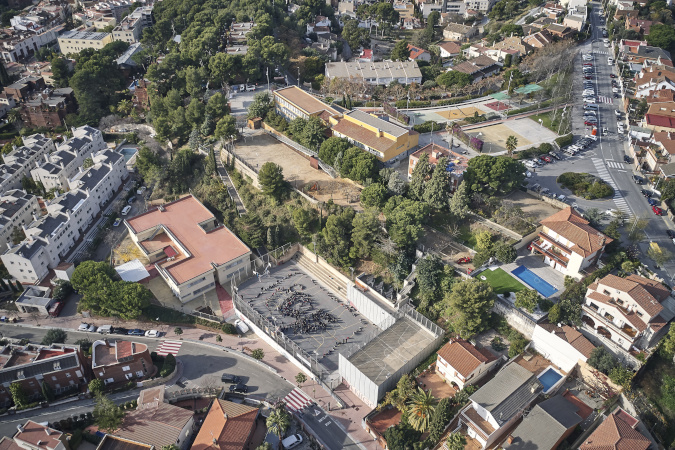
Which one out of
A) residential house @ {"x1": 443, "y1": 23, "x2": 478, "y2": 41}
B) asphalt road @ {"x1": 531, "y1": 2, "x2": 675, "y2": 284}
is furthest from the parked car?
residential house @ {"x1": 443, "y1": 23, "x2": 478, "y2": 41}

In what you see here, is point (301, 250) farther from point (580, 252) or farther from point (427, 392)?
point (580, 252)

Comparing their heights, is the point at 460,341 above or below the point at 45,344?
above

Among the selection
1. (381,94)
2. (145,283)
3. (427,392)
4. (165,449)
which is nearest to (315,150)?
(381,94)

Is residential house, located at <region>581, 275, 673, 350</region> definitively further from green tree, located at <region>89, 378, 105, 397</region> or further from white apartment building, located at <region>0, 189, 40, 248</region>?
white apartment building, located at <region>0, 189, 40, 248</region>

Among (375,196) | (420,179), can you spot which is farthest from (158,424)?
(420,179)

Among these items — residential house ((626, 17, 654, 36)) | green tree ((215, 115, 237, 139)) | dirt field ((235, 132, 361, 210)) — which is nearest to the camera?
dirt field ((235, 132, 361, 210))

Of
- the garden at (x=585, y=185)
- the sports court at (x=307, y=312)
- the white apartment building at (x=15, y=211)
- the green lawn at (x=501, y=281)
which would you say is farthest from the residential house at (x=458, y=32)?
the white apartment building at (x=15, y=211)
